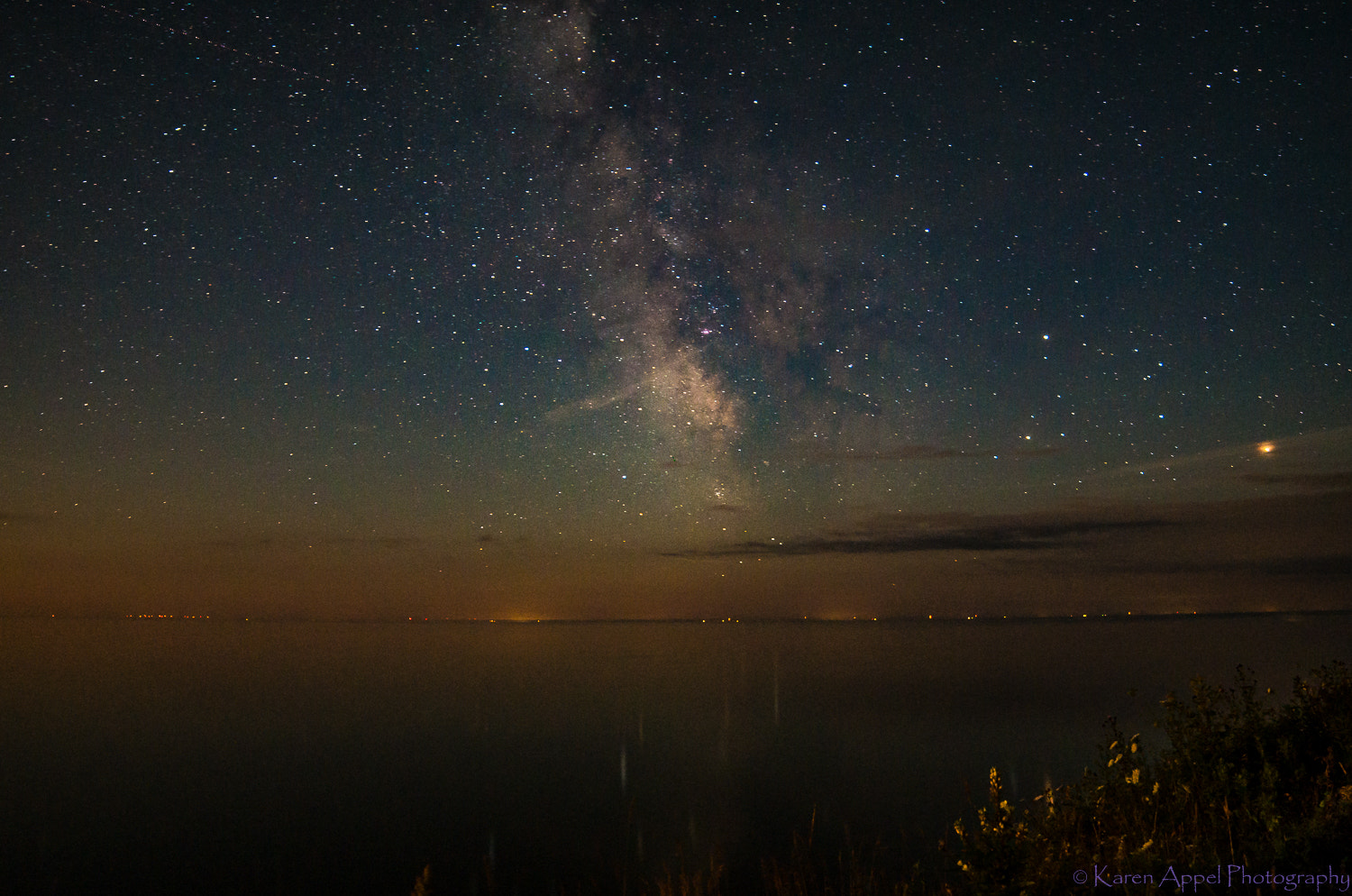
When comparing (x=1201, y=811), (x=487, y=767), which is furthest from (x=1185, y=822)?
(x=487, y=767)

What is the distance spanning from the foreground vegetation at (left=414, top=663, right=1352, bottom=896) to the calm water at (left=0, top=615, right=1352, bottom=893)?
2072 mm

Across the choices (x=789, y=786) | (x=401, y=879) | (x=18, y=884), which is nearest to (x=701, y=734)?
(x=789, y=786)

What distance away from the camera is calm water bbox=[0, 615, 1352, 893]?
36.3 feet

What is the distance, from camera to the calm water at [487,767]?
36.3 ft

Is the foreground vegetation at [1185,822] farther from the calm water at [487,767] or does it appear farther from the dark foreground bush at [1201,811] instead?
the calm water at [487,767]

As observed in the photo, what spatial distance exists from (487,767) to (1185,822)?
13.9m

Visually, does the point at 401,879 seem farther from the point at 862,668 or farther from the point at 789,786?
the point at 862,668

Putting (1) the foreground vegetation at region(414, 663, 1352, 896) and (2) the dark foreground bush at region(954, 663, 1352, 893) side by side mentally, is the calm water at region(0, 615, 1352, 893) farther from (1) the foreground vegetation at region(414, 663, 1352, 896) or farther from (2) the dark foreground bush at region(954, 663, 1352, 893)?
(2) the dark foreground bush at region(954, 663, 1352, 893)

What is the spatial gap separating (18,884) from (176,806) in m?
3.50

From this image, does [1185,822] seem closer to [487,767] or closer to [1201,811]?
[1201,811]

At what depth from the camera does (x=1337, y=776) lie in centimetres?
710

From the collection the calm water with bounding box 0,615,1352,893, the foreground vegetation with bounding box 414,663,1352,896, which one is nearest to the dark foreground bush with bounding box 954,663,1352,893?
the foreground vegetation with bounding box 414,663,1352,896

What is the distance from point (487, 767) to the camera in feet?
55.3

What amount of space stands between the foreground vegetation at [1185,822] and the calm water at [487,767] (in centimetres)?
207
